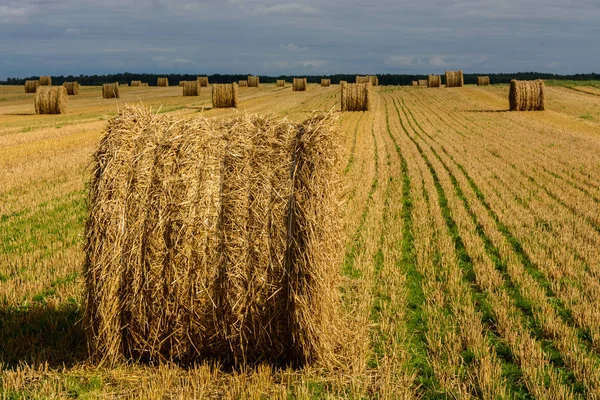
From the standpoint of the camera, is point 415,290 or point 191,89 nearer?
point 415,290

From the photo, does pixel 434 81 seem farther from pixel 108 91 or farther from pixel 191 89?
pixel 108 91

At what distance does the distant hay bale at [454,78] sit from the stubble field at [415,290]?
145 ft

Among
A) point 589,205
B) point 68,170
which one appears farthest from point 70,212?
point 589,205

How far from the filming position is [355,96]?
34.7 metres

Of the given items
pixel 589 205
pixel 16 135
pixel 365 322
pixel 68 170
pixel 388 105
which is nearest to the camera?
pixel 365 322

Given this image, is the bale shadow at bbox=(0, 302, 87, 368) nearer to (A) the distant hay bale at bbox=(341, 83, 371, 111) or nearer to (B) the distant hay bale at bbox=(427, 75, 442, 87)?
(A) the distant hay bale at bbox=(341, 83, 371, 111)

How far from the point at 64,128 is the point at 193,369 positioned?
20.5 meters

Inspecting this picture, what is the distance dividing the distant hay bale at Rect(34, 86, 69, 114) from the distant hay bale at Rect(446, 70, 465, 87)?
3757 cm

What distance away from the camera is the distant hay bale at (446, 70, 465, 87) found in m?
59.3

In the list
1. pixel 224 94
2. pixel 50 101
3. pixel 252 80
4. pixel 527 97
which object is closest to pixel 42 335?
pixel 50 101

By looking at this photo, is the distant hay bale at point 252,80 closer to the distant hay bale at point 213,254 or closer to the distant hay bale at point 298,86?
the distant hay bale at point 298,86

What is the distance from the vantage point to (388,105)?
41.2 m

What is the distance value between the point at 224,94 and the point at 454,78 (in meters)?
30.7

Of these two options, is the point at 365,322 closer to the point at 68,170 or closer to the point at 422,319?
the point at 422,319
